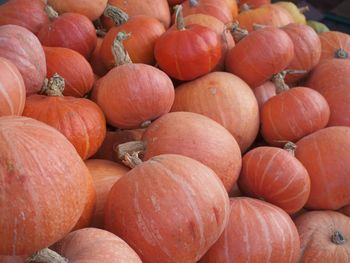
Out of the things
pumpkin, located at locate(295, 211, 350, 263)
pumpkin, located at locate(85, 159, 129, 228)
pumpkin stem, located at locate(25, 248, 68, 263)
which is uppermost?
pumpkin stem, located at locate(25, 248, 68, 263)

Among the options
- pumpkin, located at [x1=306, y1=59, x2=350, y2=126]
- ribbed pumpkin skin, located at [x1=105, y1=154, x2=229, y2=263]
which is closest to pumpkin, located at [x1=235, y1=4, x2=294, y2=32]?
pumpkin, located at [x1=306, y1=59, x2=350, y2=126]

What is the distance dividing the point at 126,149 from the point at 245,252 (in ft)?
1.27

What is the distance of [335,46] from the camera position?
1.96 meters

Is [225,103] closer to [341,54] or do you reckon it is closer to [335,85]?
[335,85]

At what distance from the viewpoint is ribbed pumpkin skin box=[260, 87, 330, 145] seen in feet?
4.70

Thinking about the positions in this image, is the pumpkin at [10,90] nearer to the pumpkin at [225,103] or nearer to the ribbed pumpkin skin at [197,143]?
the ribbed pumpkin skin at [197,143]

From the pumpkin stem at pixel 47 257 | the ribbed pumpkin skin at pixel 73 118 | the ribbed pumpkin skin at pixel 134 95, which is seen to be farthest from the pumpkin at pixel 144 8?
the pumpkin stem at pixel 47 257

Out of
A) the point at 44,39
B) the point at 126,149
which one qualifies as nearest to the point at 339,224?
the point at 126,149

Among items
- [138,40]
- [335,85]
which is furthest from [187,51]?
[335,85]

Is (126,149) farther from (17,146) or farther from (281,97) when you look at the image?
(281,97)

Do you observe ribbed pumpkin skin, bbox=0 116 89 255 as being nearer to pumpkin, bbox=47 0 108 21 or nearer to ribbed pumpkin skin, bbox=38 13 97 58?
ribbed pumpkin skin, bbox=38 13 97 58

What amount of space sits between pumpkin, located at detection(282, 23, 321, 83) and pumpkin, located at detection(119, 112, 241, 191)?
0.63 metres

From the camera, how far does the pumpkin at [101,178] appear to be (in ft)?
3.48

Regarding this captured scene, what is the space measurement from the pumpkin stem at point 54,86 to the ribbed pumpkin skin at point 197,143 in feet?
0.86
